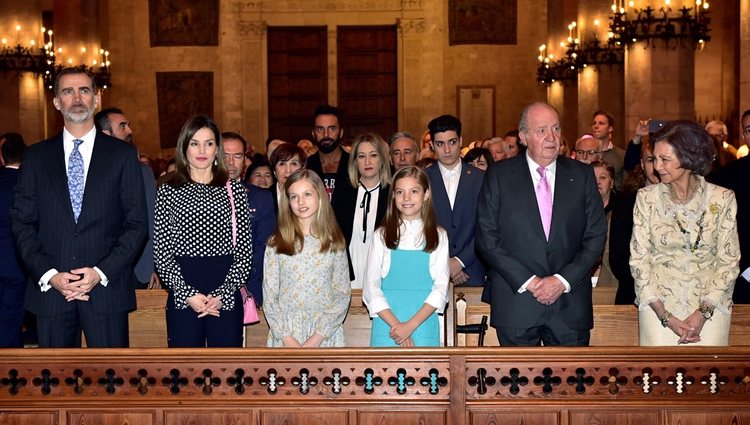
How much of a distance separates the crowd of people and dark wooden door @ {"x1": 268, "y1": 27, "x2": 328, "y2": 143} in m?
18.8

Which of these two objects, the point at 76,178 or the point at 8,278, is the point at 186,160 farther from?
the point at 8,278

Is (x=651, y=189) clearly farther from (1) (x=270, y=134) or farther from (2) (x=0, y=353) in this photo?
(1) (x=270, y=134)

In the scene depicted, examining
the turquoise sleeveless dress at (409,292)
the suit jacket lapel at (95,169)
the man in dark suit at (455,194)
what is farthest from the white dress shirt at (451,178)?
the suit jacket lapel at (95,169)

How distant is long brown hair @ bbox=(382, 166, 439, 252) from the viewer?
21.6 ft

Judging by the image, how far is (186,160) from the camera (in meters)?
6.35

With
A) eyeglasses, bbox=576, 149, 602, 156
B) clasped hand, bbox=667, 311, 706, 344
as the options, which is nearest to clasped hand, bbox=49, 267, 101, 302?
clasped hand, bbox=667, 311, 706, 344

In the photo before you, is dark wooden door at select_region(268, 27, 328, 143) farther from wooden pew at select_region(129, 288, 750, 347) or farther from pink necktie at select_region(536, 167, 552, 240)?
pink necktie at select_region(536, 167, 552, 240)

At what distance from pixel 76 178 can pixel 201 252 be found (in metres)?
0.84

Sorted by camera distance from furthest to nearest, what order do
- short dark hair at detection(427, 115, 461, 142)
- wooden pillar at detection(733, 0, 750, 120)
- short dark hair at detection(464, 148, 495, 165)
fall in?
wooden pillar at detection(733, 0, 750, 120), short dark hair at detection(464, 148, 495, 165), short dark hair at detection(427, 115, 461, 142)

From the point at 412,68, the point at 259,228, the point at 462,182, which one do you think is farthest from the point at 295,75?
the point at 259,228

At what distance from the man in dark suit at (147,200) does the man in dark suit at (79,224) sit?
1.33 ft

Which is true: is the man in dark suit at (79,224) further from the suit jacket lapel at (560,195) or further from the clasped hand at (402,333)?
the suit jacket lapel at (560,195)

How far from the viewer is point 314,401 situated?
5.33 metres

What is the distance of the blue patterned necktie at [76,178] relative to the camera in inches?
242
